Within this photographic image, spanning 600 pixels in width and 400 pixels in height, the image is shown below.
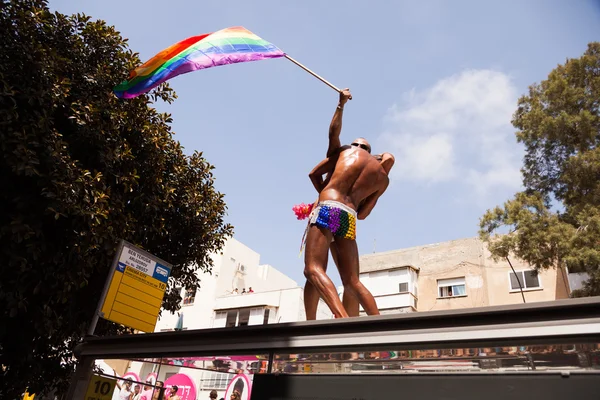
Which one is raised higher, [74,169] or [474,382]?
[74,169]

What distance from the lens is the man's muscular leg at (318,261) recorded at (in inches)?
150

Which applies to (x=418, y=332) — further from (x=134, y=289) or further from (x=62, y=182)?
(x=62, y=182)

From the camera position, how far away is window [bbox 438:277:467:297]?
76.8 ft

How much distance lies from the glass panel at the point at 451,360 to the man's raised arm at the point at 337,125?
2282 mm

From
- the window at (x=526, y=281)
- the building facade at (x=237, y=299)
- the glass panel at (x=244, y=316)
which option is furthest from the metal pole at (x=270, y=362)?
the glass panel at (x=244, y=316)

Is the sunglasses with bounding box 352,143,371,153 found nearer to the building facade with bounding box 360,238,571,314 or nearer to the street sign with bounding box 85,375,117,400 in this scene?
the street sign with bounding box 85,375,117,400

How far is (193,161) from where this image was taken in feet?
34.3

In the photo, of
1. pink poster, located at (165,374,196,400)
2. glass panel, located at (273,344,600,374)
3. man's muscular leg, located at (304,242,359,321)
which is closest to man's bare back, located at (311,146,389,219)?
man's muscular leg, located at (304,242,359,321)

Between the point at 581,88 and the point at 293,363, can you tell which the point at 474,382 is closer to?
the point at 293,363

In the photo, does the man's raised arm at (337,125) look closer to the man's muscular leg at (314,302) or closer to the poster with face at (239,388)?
the man's muscular leg at (314,302)

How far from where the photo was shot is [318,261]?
4035mm

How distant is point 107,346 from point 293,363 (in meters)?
1.87

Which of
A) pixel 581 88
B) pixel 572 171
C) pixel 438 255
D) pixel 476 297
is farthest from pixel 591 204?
pixel 438 255

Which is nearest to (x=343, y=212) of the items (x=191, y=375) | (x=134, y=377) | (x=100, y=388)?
(x=191, y=375)
